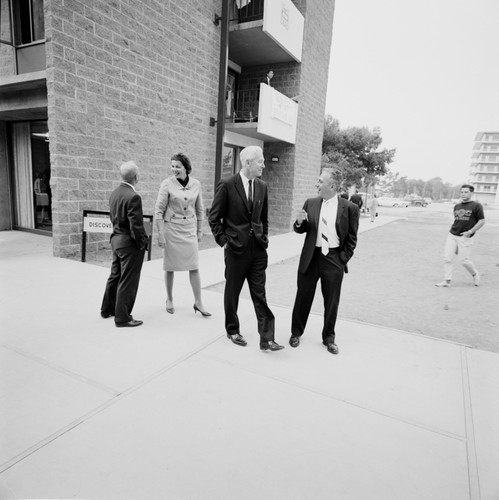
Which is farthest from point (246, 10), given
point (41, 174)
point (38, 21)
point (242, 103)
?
point (41, 174)

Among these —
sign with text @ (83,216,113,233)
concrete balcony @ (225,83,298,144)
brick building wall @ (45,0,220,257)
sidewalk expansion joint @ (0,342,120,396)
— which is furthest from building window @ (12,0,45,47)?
sidewalk expansion joint @ (0,342,120,396)

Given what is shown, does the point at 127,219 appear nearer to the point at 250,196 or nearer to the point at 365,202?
the point at 250,196

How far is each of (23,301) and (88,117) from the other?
4.09 metres

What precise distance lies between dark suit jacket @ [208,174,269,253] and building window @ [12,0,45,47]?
25.0 feet

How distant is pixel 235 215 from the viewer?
11.8ft

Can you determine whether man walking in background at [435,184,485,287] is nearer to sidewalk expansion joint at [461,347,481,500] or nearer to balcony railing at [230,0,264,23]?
sidewalk expansion joint at [461,347,481,500]

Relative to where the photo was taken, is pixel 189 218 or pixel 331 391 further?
pixel 189 218

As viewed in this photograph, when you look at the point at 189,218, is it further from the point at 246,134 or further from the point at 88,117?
the point at 246,134

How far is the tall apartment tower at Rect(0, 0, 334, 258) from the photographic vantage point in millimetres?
6848

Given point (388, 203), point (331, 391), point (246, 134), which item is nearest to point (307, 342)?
point (331, 391)

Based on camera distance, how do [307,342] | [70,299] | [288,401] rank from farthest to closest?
[70,299] → [307,342] → [288,401]

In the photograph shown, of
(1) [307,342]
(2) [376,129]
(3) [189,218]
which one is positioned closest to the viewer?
(1) [307,342]

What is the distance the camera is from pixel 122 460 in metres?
2.10

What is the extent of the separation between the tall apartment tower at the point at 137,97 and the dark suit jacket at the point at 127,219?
11.7 ft
